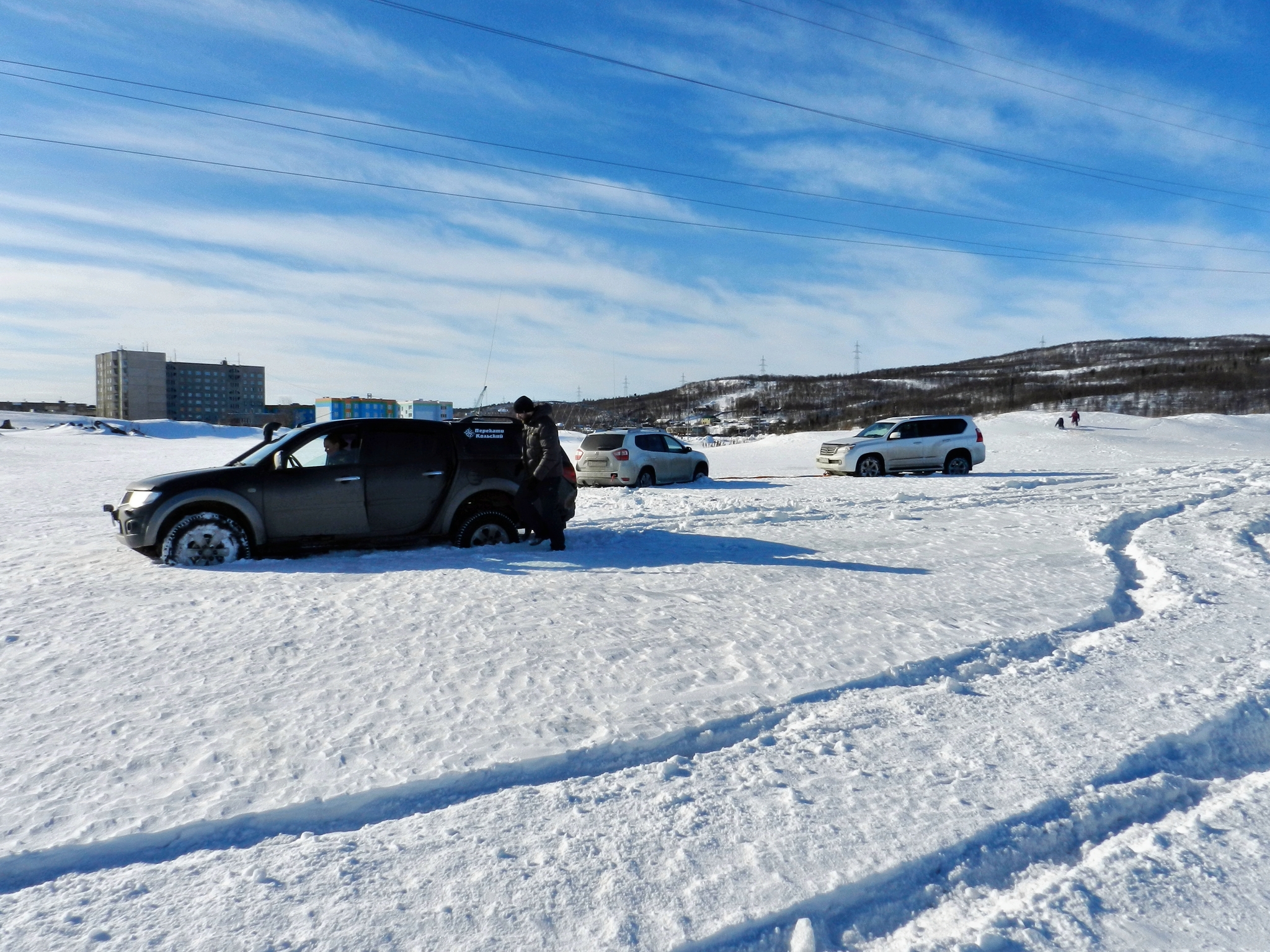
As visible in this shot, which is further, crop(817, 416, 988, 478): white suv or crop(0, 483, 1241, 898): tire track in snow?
crop(817, 416, 988, 478): white suv

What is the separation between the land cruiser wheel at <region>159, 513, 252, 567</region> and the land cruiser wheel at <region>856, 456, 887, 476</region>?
1901 centimetres

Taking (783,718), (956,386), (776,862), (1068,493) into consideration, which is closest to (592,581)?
(783,718)

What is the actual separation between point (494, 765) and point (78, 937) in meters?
1.64

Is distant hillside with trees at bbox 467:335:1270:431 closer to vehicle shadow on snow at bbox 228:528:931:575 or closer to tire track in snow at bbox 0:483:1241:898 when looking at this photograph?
vehicle shadow on snow at bbox 228:528:931:575

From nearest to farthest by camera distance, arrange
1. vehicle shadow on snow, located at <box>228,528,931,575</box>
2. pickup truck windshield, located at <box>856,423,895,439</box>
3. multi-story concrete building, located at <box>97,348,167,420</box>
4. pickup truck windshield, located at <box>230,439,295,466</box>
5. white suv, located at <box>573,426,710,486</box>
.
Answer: vehicle shadow on snow, located at <box>228,528,931,575</box> < pickup truck windshield, located at <box>230,439,295,466</box> < white suv, located at <box>573,426,710,486</box> < pickup truck windshield, located at <box>856,423,895,439</box> < multi-story concrete building, located at <box>97,348,167,420</box>

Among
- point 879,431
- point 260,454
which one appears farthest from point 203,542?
point 879,431

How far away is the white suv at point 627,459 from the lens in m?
20.2

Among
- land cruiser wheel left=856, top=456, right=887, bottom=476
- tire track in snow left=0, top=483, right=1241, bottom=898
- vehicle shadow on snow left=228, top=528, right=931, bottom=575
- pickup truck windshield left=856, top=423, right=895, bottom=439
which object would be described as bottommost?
tire track in snow left=0, top=483, right=1241, bottom=898

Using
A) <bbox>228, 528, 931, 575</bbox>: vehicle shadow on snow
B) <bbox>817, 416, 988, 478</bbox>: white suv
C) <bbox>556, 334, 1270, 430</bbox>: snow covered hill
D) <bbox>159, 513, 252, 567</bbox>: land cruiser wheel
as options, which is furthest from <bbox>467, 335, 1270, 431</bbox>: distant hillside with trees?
<bbox>159, 513, 252, 567</bbox>: land cruiser wheel

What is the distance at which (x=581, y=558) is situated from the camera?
28.4 ft

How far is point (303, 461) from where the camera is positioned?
332 inches

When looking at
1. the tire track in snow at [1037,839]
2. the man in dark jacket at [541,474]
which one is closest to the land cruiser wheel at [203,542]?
the man in dark jacket at [541,474]

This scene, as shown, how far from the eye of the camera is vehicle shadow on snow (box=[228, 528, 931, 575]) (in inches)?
311

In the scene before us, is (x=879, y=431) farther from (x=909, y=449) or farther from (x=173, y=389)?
(x=173, y=389)
